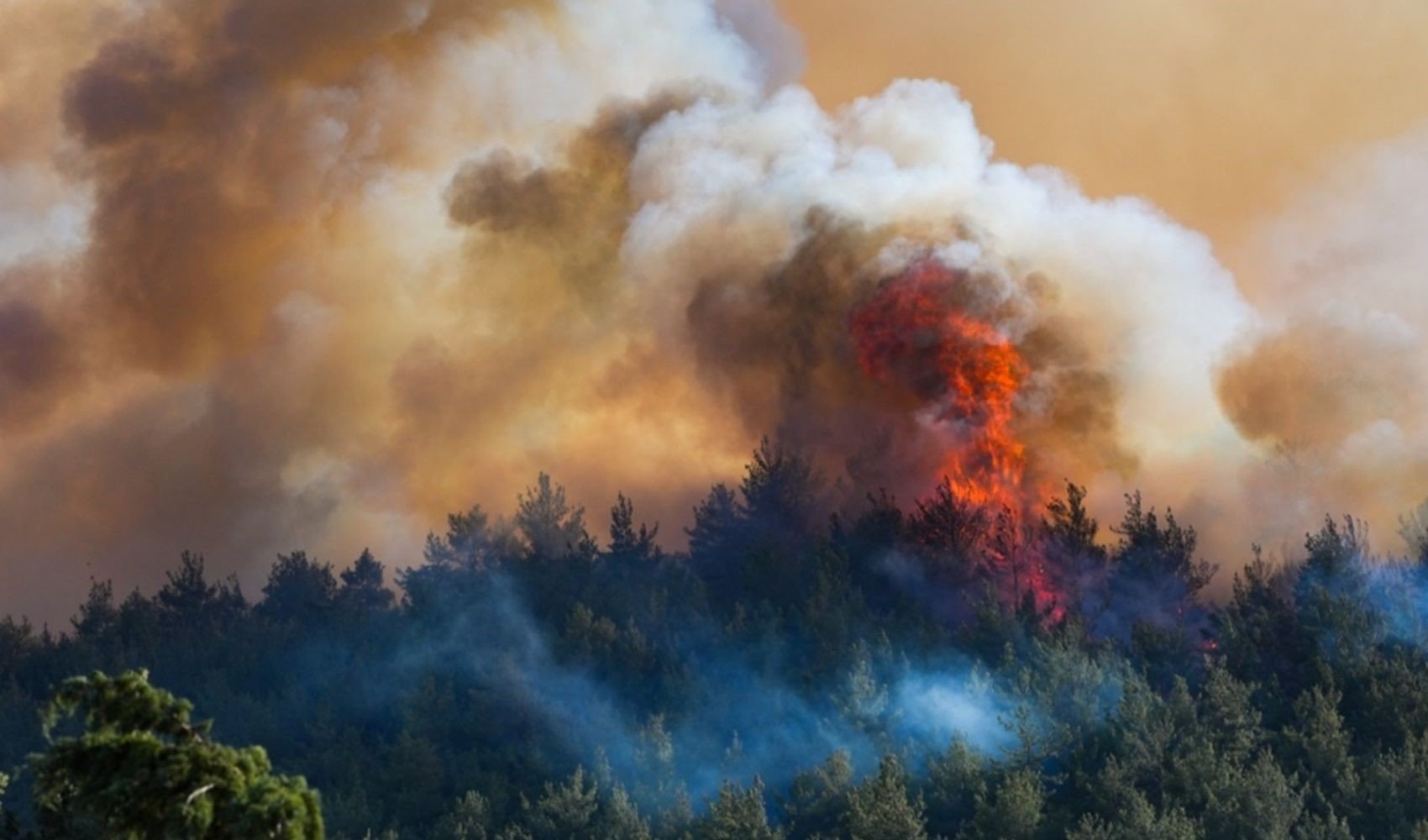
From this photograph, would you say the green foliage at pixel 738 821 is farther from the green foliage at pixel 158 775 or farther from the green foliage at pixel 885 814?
the green foliage at pixel 158 775

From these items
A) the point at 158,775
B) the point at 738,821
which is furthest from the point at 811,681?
the point at 158,775

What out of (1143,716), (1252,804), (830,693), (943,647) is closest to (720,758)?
(830,693)

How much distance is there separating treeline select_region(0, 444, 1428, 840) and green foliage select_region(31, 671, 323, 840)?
69211 mm

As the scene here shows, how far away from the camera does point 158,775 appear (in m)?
23.3

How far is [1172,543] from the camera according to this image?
142 m

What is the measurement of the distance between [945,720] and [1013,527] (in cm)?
3425

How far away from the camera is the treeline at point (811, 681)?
99562 millimetres

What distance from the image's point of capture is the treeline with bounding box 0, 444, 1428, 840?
99562 millimetres

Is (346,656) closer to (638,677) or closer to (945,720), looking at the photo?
(638,677)

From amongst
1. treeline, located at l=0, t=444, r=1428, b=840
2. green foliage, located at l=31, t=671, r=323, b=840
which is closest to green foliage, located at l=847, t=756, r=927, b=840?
treeline, located at l=0, t=444, r=1428, b=840

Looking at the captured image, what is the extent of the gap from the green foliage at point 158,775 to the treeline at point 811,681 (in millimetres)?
Answer: 69211

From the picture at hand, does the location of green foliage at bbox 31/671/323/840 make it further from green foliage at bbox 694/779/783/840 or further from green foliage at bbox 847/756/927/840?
green foliage at bbox 694/779/783/840

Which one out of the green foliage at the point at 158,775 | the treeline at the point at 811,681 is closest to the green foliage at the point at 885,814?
the treeline at the point at 811,681

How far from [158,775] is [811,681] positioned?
110 meters
